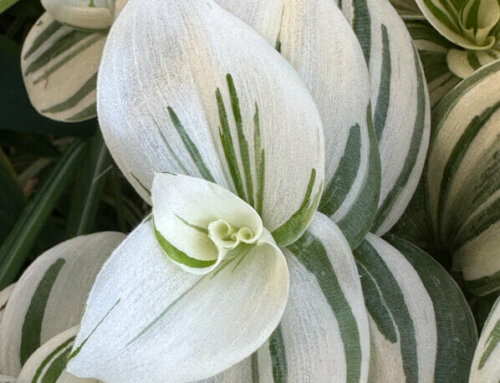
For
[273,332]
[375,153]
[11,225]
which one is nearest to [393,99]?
[375,153]

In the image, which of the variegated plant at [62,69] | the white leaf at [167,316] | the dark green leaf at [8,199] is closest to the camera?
the white leaf at [167,316]

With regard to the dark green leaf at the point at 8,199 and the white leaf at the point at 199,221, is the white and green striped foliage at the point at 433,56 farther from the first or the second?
the dark green leaf at the point at 8,199

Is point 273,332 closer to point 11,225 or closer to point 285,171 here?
point 285,171

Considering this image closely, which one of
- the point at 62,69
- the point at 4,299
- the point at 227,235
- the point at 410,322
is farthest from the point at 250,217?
the point at 62,69

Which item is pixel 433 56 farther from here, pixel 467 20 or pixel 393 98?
pixel 393 98

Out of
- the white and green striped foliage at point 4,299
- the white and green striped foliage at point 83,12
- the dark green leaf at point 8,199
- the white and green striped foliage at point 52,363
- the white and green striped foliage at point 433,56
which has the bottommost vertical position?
the dark green leaf at point 8,199

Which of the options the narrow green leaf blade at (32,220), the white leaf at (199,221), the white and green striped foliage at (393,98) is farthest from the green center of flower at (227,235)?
the narrow green leaf blade at (32,220)

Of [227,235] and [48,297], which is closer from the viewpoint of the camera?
[227,235]

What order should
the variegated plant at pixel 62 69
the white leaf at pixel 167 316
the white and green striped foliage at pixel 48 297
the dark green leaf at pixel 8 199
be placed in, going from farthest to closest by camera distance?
the dark green leaf at pixel 8 199
the variegated plant at pixel 62 69
the white and green striped foliage at pixel 48 297
the white leaf at pixel 167 316
